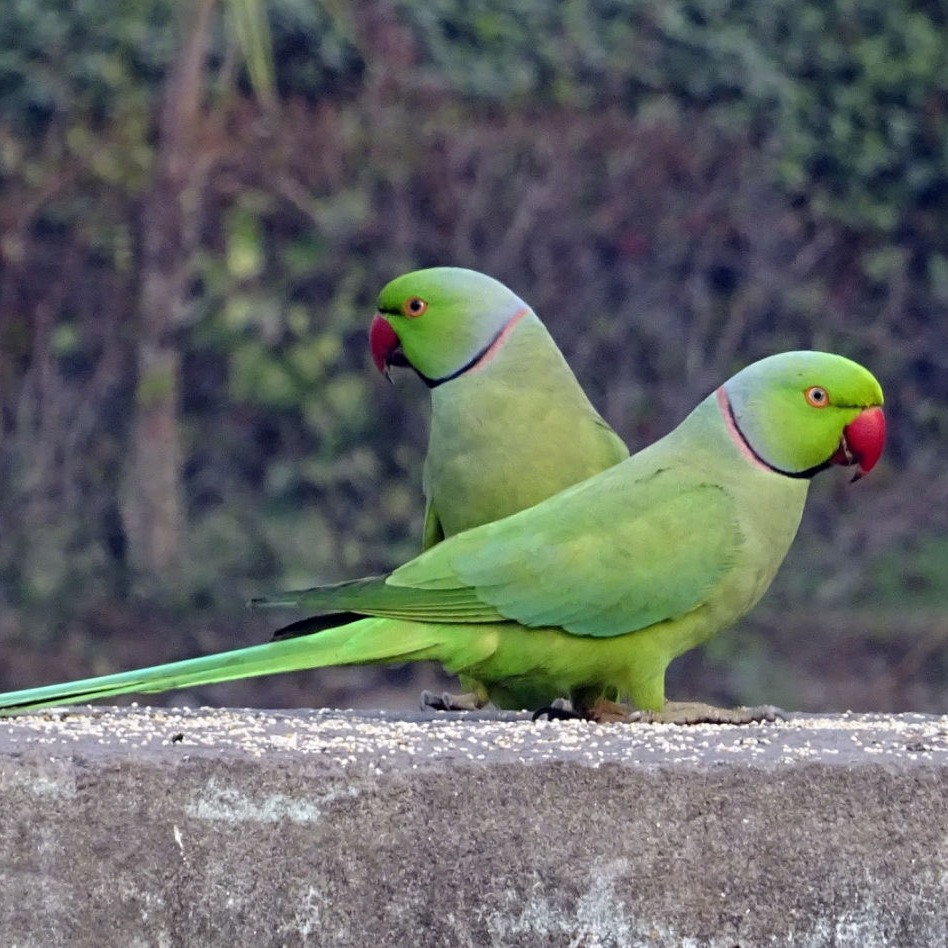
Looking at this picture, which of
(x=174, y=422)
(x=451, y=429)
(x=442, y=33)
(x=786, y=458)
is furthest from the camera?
(x=442, y=33)

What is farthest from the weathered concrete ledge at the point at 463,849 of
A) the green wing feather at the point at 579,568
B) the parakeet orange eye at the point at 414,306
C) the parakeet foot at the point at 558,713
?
the parakeet orange eye at the point at 414,306

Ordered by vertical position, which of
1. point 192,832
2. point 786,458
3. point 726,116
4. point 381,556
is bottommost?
point 381,556

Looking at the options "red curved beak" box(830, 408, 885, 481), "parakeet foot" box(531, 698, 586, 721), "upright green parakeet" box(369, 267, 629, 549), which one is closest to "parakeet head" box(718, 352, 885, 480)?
"red curved beak" box(830, 408, 885, 481)

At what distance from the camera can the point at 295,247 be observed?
6.28 m

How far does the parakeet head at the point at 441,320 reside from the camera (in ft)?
11.2

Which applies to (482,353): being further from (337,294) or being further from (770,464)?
(337,294)

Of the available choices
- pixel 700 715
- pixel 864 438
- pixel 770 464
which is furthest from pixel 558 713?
pixel 864 438

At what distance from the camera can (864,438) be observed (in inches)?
118

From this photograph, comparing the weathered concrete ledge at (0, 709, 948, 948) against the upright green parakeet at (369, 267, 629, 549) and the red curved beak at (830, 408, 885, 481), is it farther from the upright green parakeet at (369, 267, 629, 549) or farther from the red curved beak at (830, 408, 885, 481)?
the upright green parakeet at (369, 267, 629, 549)

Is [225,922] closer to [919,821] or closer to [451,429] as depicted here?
[919,821]

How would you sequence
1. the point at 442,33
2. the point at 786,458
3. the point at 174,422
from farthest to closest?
1. the point at 442,33
2. the point at 174,422
3. the point at 786,458

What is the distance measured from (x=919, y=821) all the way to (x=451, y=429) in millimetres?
1336

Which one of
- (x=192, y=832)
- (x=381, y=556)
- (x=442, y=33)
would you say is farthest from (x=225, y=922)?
(x=442, y=33)

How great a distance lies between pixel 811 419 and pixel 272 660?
988 millimetres
